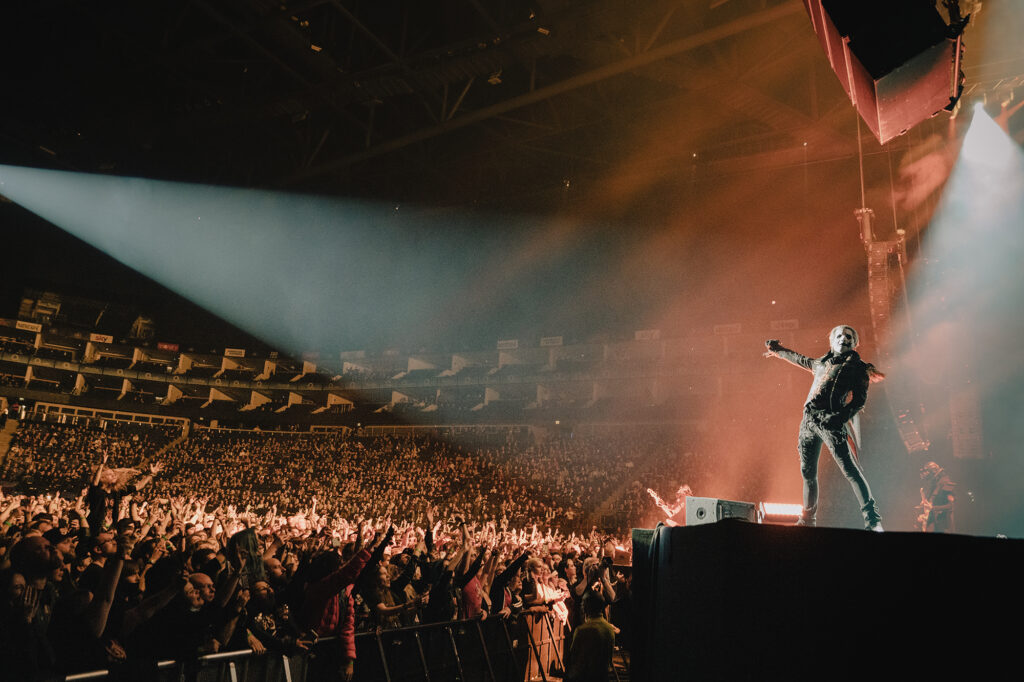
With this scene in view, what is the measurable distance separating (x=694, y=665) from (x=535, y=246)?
22.3m

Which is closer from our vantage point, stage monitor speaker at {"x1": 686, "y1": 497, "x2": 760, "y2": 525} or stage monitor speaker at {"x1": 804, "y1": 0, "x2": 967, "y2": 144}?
stage monitor speaker at {"x1": 804, "y1": 0, "x2": 967, "y2": 144}

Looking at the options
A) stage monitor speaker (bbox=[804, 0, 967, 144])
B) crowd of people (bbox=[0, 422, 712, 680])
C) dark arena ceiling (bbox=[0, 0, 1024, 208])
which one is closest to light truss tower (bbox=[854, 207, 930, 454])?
dark arena ceiling (bbox=[0, 0, 1024, 208])

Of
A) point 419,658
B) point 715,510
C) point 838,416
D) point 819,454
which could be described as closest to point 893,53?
point 838,416

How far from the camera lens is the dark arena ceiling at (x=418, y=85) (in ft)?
34.0

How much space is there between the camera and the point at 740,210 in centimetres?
1945

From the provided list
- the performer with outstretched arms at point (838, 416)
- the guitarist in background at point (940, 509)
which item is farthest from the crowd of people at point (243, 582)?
the guitarist in background at point (940, 509)

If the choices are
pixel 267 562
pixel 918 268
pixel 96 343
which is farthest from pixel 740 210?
pixel 96 343

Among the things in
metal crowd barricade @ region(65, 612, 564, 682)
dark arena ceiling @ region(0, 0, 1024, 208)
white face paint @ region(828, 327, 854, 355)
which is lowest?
metal crowd barricade @ region(65, 612, 564, 682)

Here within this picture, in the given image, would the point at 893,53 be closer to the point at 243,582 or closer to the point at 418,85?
the point at 243,582

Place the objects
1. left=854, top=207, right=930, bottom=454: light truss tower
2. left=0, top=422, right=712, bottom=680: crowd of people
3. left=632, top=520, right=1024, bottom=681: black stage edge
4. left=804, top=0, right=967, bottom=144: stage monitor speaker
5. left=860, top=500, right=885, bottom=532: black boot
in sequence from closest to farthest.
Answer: left=632, top=520, right=1024, bottom=681: black stage edge
left=0, top=422, right=712, bottom=680: crowd of people
left=804, top=0, right=967, bottom=144: stage monitor speaker
left=860, top=500, right=885, bottom=532: black boot
left=854, top=207, right=930, bottom=454: light truss tower

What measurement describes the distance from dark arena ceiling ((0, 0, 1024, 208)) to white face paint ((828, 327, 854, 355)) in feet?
23.1

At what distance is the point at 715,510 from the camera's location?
190 inches

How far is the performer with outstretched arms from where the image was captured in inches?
182

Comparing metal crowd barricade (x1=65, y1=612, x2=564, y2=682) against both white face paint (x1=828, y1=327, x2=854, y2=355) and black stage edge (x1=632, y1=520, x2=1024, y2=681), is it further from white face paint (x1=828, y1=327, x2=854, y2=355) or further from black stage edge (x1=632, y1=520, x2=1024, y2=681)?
white face paint (x1=828, y1=327, x2=854, y2=355)
